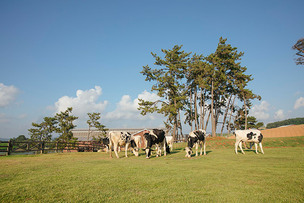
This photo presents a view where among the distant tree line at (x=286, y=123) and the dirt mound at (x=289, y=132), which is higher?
the distant tree line at (x=286, y=123)

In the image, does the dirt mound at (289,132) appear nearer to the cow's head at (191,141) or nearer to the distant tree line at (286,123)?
the cow's head at (191,141)

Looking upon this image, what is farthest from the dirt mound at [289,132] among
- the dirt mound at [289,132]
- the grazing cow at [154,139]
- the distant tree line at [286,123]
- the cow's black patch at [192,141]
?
the distant tree line at [286,123]

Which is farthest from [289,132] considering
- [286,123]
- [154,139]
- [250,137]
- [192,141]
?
[286,123]

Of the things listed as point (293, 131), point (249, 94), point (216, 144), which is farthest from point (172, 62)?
point (293, 131)

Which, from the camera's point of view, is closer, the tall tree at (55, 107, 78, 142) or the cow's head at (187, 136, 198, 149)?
the cow's head at (187, 136, 198, 149)

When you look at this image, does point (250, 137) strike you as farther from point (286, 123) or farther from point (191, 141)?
point (286, 123)

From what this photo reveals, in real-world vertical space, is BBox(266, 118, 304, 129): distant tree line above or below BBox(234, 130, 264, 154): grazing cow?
above

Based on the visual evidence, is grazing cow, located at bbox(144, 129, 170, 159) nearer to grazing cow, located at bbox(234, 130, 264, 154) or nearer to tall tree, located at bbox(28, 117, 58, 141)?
grazing cow, located at bbox(234, 130, 264, 154)

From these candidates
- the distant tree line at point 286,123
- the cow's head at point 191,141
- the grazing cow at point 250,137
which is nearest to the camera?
the cow's head at point 191,141

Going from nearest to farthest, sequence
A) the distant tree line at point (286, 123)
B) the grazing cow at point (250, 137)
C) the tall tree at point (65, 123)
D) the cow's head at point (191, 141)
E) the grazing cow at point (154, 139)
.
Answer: the cow's head at point (191, 141) → the grazing cow at point (154, 139) → the grazing cow at point (250, 137) → the tall tree at point (65, 123) → the distant tree line at point (286, 123)

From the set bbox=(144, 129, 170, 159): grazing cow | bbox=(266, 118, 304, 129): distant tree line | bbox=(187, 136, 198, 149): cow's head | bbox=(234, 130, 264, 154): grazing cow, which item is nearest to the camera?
bbox=(187, 136, 198, 149): cow's head

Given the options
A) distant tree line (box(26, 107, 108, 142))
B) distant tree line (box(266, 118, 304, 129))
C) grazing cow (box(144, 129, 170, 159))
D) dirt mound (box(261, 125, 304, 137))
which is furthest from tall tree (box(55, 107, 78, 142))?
distant tree line (box(266, 118, 304, 129))

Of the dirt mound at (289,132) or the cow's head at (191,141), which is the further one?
the dirt mound at (289,132)

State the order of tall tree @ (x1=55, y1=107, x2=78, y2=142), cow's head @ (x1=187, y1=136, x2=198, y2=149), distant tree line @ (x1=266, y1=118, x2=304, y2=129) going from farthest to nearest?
distant tree line @ (x1=266, y1=118, x2=304, y2=129), tall tree @ (x1=55, y1=107, x2=78, y2=142), cow's head @ (x1=187, y1=136, x2=198, y2=149)
